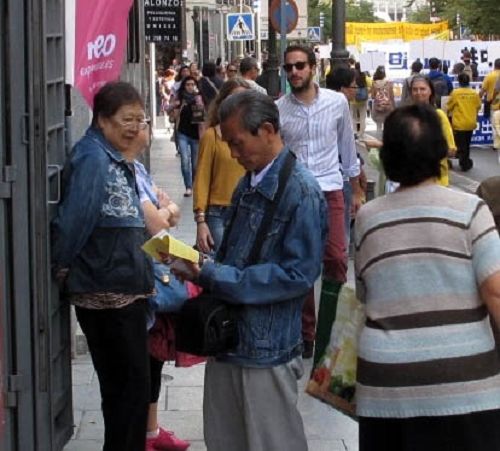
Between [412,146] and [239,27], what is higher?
[239,27]

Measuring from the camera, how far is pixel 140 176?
546cm

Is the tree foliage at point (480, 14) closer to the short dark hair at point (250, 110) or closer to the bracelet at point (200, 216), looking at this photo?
the bracelet at point (200, 216)

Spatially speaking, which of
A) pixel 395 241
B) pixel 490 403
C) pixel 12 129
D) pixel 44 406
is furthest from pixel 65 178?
pixel 490 403

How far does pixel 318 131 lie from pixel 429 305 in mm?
4250

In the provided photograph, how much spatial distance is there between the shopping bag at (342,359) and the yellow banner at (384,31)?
153 feet

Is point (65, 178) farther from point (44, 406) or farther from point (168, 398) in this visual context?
point (168, 398)

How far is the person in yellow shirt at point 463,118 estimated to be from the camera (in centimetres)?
2178

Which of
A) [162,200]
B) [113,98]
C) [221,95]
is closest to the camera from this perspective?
[113,98]

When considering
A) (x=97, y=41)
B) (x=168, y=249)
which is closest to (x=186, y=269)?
(x=168, y=249)

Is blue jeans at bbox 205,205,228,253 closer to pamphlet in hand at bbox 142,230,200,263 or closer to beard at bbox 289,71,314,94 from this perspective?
beard at bbox 289,71,314,94

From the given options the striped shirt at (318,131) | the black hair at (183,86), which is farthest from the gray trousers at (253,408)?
the black hair at (183,86)

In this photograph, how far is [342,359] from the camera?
169 inches

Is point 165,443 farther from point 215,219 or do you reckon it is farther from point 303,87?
point 303,87

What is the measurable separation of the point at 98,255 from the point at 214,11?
170 ft
